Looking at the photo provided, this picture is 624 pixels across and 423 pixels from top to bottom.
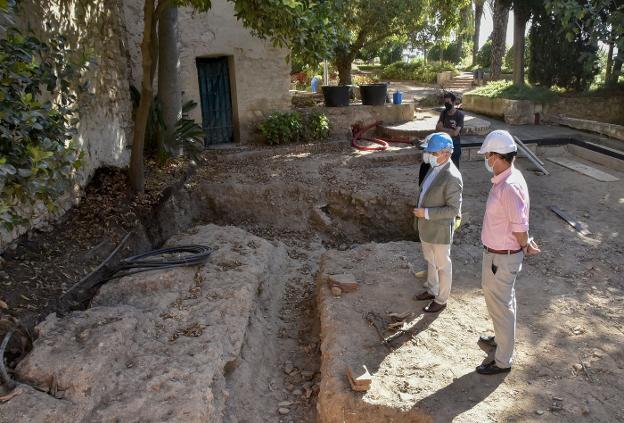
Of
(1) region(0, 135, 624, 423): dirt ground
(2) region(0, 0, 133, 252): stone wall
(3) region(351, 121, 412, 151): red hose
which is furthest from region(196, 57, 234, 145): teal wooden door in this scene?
(3) region(351, 121, 412, 151): red hose

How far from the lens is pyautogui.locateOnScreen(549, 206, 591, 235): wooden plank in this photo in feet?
23.0

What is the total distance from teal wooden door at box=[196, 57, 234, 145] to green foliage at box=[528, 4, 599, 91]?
9258 millimetres

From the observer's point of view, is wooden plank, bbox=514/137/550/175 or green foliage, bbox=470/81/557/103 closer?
wooden plank, bbox=514/137/550/175

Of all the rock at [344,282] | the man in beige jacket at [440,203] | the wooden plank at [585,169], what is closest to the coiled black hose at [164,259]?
the rock at [344,282]

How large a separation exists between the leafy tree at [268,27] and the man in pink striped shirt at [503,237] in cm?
322

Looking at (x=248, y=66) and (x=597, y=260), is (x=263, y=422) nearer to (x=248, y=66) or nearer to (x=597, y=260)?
(x=597, y=260)

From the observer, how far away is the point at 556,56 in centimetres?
1445

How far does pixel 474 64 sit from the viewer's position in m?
28.7

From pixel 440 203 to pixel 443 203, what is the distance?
27 millimetres

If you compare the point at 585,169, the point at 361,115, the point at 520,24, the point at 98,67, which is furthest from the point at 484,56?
the point at 98,67

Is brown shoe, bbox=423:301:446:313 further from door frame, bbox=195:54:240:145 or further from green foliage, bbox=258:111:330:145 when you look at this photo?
door frame, bbox=195:54:240:145

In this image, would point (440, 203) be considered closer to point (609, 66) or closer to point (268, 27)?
point (268, 27)

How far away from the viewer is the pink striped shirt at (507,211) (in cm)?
359

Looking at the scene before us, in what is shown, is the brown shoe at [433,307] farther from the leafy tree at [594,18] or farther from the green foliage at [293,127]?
the green foliage at [293,127]
